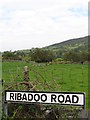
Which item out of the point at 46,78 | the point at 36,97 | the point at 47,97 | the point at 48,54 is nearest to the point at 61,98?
the point at 47,97

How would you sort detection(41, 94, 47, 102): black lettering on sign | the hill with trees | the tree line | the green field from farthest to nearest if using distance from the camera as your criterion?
the hill with trees < the tree line < the green field < detection(41, 94, 47, 102): black lettering on sign

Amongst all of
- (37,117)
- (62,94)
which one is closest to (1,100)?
(37,117)

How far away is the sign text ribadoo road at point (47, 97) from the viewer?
4590mm

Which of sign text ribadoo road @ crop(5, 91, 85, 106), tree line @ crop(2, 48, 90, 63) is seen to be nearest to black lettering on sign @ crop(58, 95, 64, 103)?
sign text ribadoo road @ crop(5, 91, 85, 106)

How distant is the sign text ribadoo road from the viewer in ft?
15.1

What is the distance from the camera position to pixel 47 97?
4.72 meters

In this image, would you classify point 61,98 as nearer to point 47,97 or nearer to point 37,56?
point 47,97

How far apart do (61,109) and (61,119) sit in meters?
0.21

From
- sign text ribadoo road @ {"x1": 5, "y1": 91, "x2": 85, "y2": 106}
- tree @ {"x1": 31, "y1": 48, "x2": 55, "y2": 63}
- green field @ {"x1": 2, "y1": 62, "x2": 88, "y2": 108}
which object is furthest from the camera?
tree @ {"x1": 31, "y1": 48, "x2": 55, "y2": 63}

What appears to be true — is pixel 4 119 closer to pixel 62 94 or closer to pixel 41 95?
pixel 41 95

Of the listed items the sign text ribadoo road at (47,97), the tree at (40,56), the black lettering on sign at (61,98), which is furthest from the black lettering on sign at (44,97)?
the tree at (40,56)

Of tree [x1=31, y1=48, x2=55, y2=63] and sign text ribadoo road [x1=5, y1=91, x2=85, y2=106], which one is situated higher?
tree [x1=31, y1=48, x2=55, y2=63]

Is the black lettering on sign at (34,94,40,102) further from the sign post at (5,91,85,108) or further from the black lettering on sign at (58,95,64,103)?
the black lettering on sign at (58,95,64,103)

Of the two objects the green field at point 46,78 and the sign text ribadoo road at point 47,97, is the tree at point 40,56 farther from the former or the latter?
the sign text ribadoo road at point 47,97
